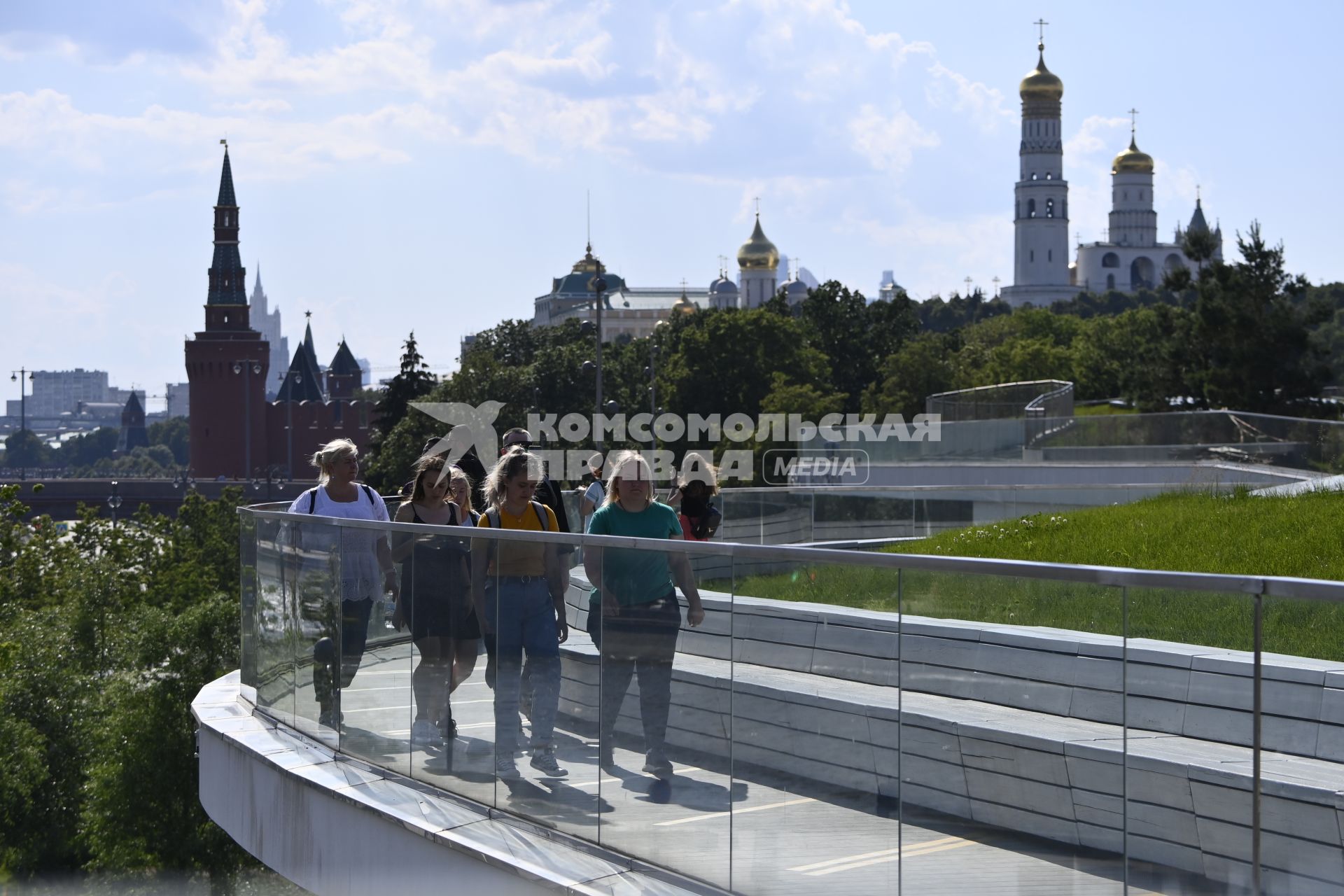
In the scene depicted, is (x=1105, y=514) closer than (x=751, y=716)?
No

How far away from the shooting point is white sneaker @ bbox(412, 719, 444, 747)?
8359 mm

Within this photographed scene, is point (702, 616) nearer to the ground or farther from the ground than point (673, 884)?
farther from the ground

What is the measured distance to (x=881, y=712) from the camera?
18.1 ft

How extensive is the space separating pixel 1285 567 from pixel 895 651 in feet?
27.3

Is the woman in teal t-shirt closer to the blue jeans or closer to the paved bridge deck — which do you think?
the paved bridge deck

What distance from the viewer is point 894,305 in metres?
92.3

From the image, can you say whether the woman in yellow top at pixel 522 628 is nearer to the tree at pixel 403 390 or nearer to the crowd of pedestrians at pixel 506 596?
the crowd of pedestrians at pixel 506 596

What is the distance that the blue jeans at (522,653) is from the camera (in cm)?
735

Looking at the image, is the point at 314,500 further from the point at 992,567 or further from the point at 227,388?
the point at 227,388

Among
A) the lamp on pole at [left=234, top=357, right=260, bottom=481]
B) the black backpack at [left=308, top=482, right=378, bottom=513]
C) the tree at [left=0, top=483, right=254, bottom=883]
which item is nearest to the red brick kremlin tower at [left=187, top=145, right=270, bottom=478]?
the lamp on pole at [left=234, top=357, right=260, bottom=481]

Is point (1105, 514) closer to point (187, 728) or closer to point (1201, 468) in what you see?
point (1201, 468)

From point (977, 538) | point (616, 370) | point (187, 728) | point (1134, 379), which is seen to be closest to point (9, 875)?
point (187, 728)

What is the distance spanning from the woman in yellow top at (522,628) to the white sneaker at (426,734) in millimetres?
664

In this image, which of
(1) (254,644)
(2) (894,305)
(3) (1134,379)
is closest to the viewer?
(1) (254,644)
